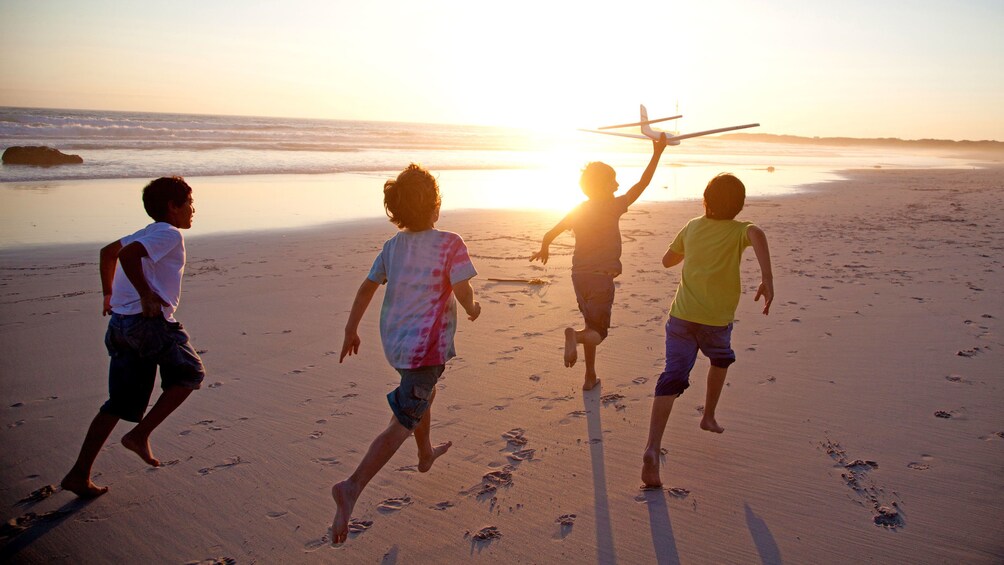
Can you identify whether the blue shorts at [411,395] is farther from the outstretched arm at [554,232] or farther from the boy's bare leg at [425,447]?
the outstretched arm at [554,232]

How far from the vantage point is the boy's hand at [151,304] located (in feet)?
9.86

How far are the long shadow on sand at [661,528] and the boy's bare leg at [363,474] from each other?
1244 millimetres

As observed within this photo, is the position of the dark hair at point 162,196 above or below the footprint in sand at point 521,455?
above

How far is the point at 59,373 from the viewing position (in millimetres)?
4867

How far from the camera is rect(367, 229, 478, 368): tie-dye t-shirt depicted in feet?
9.40

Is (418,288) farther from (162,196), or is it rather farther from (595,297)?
(595,297)

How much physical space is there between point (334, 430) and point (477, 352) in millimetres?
1716

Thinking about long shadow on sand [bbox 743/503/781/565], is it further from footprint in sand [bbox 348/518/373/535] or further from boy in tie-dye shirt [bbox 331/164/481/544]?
footprint in sand [bbox 348/518/373/535]

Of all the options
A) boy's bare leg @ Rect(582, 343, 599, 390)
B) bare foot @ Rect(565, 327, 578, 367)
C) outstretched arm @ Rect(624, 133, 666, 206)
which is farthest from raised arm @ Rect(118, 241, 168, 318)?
outstretched arm @ Rect(624, 133, 666, 206)

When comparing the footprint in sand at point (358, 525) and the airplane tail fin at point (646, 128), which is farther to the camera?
the airplane tail fin at point (646, 128)

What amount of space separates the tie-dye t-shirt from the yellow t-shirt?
135 centimetres

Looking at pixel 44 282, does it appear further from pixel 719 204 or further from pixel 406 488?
pixel 719 204

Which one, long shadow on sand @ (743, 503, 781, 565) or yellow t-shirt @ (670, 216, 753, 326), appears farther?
yellow t-shirt @ (670, 216, 753, 326)

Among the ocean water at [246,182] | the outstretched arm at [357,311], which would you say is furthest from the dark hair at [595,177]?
the ocean water at [246,182]
